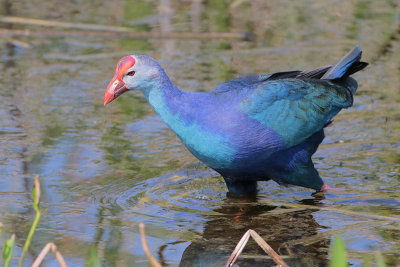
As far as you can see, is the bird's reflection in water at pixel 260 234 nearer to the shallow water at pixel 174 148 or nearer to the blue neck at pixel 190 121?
the shallow water at pixel 174 148

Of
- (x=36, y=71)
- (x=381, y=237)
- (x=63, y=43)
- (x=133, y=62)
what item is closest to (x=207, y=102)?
(x=133, y=62)

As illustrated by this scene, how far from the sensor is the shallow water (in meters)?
3.62

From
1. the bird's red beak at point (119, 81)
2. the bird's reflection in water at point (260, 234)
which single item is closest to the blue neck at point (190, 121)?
the bird's red beak at point (119, 81)

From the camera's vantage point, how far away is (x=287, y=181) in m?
4.14

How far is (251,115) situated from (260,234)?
2.09ft

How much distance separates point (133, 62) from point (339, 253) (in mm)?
1886

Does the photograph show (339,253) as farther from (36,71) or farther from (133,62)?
(36,71)

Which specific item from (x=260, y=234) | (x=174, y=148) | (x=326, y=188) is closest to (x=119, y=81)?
(x=260, y=234)

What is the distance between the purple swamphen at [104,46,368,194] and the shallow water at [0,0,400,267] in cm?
27

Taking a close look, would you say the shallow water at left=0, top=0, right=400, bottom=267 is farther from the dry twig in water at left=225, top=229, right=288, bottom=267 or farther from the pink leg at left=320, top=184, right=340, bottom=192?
the dry twig in water at left=225, top=229, right=288, bottom=267

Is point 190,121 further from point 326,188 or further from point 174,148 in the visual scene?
point 174,148

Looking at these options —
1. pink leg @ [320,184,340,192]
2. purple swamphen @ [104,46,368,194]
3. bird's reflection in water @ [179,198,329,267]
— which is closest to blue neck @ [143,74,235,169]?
purple swamphen @ [104,46,368,194]

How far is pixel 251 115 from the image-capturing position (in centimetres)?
386

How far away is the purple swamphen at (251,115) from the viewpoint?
3.72 m
